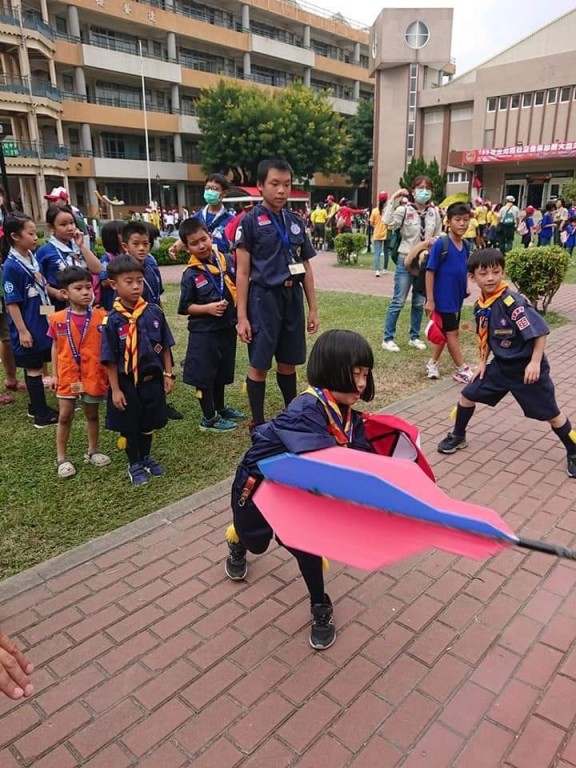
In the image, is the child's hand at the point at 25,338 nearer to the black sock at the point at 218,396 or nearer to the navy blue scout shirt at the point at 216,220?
the black sock at the point at 218,396

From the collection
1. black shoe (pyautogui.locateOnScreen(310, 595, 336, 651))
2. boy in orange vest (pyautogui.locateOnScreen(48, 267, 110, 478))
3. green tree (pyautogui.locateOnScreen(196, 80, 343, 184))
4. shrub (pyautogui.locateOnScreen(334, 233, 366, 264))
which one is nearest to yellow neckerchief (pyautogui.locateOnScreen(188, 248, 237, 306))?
boy in orange vest (pyautogui.locateOnScreen(48, 267, 110, 478))

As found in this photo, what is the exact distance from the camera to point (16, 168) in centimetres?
3134

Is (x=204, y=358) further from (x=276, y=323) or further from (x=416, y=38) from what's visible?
(x=416, y=38)

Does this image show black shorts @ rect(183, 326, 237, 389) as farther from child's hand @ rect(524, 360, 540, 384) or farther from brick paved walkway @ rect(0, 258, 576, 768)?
child's hand @ rect(524, 360, 540, 384)

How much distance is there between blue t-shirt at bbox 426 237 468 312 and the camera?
5457 mm

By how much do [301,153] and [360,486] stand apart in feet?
135

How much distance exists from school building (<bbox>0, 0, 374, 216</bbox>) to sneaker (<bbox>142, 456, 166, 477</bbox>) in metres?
29.1

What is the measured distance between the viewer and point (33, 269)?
476 cm

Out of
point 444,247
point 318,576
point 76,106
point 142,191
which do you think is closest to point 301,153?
point 142,191

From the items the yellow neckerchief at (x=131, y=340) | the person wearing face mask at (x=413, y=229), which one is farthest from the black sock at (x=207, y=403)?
the person wearing face mask at (x=413, y=229)

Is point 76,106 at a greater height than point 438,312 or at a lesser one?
greater

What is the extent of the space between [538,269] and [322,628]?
7039 millimetres

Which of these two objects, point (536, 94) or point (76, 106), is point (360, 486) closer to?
point (76, 106)

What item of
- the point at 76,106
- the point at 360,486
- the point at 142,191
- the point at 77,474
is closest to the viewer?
the point at 360,486
